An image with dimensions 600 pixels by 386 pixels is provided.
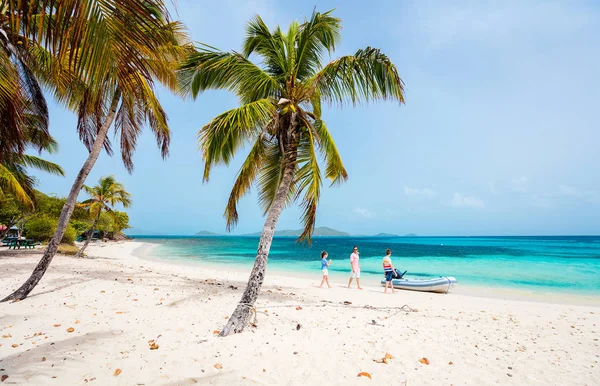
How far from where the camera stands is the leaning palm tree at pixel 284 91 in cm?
594

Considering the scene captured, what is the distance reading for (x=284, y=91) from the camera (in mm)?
6570

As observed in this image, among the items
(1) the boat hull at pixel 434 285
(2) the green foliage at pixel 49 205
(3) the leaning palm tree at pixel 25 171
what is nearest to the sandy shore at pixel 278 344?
(1) the boat hull at pixel 434 285

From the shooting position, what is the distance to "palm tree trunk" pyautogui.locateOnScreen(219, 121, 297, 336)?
17.0 feet

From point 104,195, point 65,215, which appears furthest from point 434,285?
point 104,195

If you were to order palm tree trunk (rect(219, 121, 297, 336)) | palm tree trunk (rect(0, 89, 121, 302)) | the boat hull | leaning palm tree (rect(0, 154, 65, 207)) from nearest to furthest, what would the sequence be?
palm tree trunk (rect(219, 121, 297, 336)) → palm tree trunk (rect(0, 89, 121, 302)) → the boat hull → leaning palm tree (rect(0, 154, 65, 207))

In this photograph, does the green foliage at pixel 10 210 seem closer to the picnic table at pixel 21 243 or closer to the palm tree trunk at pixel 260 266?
the picnic table at pixel 21 243

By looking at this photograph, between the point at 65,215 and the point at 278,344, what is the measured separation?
6838 mm

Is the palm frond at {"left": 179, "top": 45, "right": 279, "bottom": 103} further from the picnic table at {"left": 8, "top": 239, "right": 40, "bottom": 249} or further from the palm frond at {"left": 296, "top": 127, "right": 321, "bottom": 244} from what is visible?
the picnic table at {"left": 8, "top": 239, "right": 40, "bottom": 249}

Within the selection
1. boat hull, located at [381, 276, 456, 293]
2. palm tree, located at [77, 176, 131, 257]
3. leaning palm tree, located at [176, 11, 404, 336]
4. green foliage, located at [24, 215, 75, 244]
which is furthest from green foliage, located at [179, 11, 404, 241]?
green foliage, located at [24, 215, 75, 244]

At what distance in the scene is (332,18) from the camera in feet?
21.5

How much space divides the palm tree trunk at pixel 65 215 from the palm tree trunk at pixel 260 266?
16.6ft

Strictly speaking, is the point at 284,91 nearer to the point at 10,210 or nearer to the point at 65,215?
the point at 65,215

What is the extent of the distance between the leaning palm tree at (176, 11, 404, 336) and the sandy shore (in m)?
1.44

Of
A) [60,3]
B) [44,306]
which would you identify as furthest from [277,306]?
[60,3]
